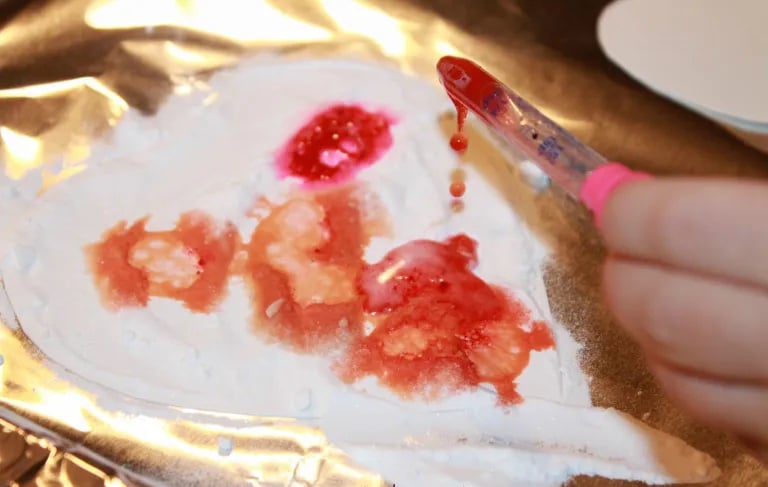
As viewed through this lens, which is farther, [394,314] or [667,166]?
[667,166]

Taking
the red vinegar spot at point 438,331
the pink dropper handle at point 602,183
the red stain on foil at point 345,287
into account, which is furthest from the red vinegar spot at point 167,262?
the pink dropper handle at point 602,183

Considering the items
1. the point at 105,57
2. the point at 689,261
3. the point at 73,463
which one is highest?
the point at 689,261

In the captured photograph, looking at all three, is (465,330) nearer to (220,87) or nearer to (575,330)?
(575,330)

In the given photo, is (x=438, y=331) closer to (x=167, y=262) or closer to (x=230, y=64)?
(x=167, y=262)

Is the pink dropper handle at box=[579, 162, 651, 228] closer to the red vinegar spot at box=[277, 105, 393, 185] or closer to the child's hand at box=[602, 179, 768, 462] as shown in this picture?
the child's hand at box=[602, 179, 768, 462]

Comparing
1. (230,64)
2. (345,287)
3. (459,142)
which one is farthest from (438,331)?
(230,64)

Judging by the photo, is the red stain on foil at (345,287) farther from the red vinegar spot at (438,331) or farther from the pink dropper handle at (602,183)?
the pink dropper handle at (602,183)

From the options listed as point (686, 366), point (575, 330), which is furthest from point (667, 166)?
point (686, 366)

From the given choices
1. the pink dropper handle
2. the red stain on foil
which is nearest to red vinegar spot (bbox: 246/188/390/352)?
the red stain on foil
